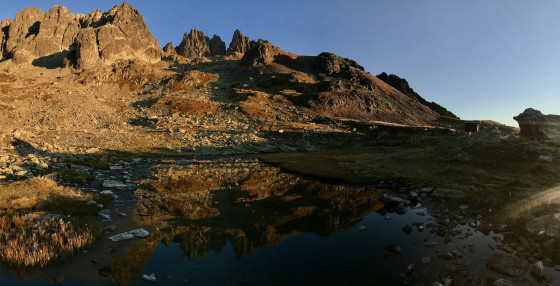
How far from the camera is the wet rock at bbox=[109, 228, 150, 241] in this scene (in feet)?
37.6

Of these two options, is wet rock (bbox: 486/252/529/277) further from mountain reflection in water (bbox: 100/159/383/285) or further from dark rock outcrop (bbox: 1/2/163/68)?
dark rock outcrop (bbox: 1/2/163/68)

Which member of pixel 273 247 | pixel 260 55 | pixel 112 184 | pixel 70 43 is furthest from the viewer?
pixel 70 43

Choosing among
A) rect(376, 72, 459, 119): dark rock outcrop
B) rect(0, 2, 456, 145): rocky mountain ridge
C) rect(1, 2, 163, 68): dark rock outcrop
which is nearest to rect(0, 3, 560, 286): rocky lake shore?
rect(0, 2, 456, 145): rocky mountain ridge

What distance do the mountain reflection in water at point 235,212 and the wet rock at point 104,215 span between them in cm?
195

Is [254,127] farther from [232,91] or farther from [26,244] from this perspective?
[26,244]

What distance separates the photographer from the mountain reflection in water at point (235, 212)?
36.8 ft

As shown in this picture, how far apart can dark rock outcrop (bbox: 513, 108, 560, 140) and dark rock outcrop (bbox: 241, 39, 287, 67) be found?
150762 mm

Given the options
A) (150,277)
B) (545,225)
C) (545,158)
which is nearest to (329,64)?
(545,158)

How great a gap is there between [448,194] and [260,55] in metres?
168

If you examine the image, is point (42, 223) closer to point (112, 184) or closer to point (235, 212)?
point (235, 212)

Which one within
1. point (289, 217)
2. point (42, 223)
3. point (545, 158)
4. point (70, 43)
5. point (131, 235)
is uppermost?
point (70, 43)

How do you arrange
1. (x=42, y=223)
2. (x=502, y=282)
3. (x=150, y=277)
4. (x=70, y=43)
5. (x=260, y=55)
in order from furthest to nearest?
(x=70, y=43) → (x=260, y=55) → (x=42, y=223) → (x=150, y=277) → (x=502, y=282)

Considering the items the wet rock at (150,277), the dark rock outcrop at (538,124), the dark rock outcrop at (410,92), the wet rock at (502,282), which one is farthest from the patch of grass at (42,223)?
the dark rock outcrop at (410,92)

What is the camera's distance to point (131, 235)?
11852 mm
